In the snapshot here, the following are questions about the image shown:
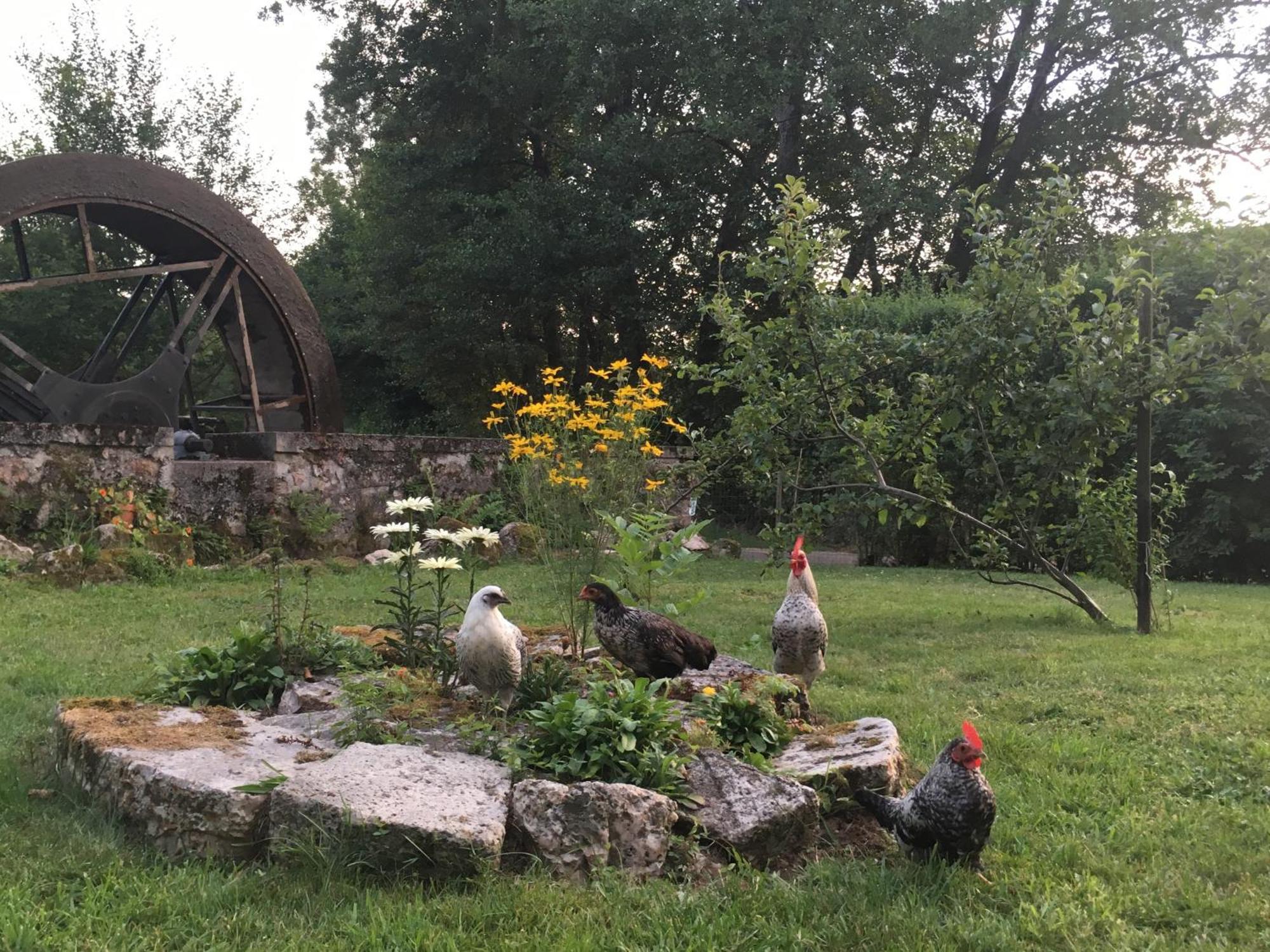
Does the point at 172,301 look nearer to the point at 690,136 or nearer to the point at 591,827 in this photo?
the point at 690,136

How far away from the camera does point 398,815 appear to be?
7.88 ft

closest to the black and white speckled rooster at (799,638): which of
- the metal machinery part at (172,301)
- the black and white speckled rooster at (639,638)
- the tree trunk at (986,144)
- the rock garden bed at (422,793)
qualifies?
the black and white speckled rooster at (639,638)

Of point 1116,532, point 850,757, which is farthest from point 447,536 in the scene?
point 1116,532

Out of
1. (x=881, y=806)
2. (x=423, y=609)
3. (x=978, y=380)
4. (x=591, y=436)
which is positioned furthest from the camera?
(x=978, y=380)

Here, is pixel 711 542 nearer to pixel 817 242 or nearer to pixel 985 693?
pixel 817 242

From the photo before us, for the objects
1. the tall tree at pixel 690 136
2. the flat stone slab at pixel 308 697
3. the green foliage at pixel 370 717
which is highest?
the tall tree at pixel 690 136

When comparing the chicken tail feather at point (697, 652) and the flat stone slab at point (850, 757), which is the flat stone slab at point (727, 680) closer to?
the chicken tail feather at point (697, 652)

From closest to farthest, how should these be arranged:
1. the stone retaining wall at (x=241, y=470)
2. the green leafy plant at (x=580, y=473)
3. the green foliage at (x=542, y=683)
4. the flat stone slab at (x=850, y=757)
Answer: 1. the flat stone slab at (x=850, y=757)
2. the green foliage at (x=542, y=683)
3. the green leafy plant at (x=580, y=473)
4. the stone retaining wall at (x=241, y=470)

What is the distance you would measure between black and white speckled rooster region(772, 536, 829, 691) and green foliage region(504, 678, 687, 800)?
108cm

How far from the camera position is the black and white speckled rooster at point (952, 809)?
96.1 inches

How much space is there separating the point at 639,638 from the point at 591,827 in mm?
1124

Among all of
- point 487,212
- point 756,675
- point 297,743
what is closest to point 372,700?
point 297,743

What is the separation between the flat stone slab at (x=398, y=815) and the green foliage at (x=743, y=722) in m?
0.90

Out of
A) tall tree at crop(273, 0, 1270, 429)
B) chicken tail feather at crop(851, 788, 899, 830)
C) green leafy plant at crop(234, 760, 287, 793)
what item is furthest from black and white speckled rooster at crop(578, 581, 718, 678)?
tall tree at crop(273, 0, 1270, 429)
